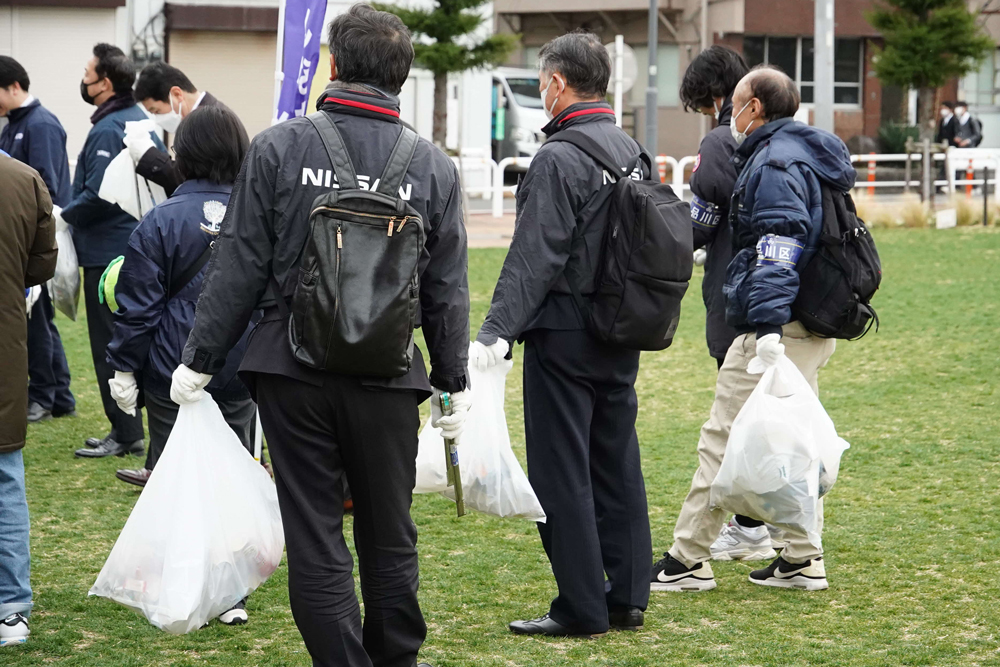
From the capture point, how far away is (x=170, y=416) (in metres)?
4.84

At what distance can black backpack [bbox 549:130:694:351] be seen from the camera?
12.7 feet

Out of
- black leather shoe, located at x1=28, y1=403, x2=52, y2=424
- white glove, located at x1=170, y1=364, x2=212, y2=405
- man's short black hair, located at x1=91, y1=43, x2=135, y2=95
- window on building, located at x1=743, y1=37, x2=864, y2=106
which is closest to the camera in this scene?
white glove, located at x1=170, y1=364, x2=212, y2=405

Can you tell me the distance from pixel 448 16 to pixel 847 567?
54.2 feet

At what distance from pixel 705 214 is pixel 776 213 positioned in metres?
0.62

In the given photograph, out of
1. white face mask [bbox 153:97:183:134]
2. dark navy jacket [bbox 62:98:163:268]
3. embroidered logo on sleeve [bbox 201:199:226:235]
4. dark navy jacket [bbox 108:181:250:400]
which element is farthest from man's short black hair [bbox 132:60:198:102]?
embroidered logo on sleeve [bbox 201:199:226:235]

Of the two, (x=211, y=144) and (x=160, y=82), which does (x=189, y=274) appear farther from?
(x=160, y=82)

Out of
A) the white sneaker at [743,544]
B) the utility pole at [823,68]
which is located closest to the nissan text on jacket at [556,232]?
the white sneaker at [743,544]

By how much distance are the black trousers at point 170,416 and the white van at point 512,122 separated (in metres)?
21.3

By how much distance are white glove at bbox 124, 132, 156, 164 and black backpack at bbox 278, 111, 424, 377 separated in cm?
295

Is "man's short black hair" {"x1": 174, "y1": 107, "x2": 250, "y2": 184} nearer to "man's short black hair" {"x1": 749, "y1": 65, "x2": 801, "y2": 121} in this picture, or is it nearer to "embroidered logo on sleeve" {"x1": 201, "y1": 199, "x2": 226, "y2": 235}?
"embroidered logo on sleeve" {"x1": 201, "y1": 199, "x2": 226, "y2": 235}

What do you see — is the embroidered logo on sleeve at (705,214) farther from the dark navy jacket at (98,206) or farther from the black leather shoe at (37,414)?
the black leather shoe at (37,414)

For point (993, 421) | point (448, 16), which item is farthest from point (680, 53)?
point (993, 421)

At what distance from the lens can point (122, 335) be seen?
15.1 feet

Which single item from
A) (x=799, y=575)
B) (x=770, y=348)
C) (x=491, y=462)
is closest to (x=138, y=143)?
(x=491, y=462)
